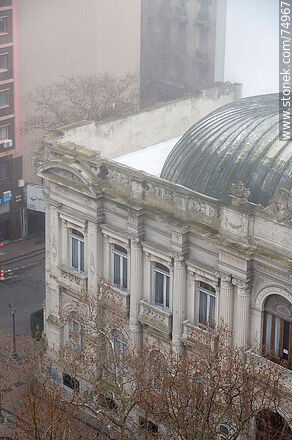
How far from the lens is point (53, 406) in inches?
2431

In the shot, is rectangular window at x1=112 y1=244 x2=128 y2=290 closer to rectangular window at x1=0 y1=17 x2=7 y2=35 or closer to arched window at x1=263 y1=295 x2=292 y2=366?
arched window at x1=263 y1=295 x2=292 y2=366

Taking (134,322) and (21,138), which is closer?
(134,322)

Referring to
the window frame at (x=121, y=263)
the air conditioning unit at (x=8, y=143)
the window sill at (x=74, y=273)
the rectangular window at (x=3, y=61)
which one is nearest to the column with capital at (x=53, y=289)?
the window sill at (x=74, y=273)

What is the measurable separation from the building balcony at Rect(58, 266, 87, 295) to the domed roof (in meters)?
9.71

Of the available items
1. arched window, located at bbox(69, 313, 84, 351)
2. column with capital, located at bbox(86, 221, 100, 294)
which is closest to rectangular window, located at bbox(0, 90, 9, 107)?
arched window, located at bbox(69, 313, 84, 351)

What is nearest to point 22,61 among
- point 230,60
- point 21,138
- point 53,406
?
point 21,138

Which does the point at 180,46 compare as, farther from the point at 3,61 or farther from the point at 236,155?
the point at 236,155

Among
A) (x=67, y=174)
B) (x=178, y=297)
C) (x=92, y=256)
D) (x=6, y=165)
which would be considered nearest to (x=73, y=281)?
(x=92, y=256)

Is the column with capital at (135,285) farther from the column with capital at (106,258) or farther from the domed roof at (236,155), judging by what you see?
the domed roof at (236,155)

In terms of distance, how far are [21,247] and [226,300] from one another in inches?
2012

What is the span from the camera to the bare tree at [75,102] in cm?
10931

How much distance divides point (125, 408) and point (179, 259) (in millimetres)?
10572

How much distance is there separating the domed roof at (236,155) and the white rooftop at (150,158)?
3.24m

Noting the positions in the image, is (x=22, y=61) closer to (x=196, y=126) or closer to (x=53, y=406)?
(x=196, y=126)
